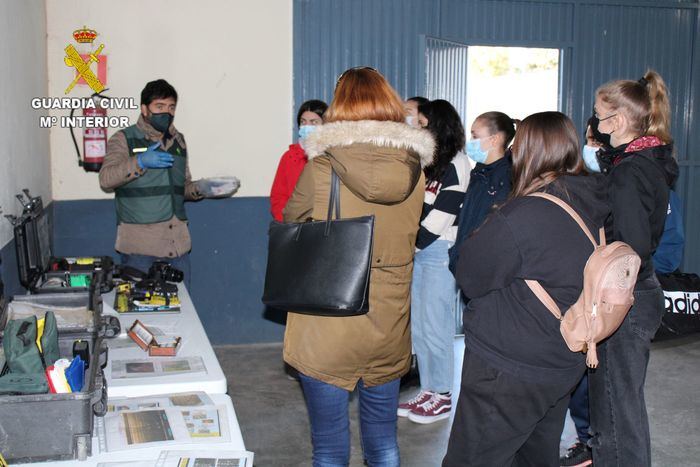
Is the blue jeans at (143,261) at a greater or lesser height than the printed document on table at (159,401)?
greater

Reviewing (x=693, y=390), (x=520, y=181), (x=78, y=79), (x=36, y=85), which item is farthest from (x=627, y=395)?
(x=78, y=79)

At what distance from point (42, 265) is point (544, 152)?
2.27 m

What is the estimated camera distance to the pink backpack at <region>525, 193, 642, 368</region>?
2.09m

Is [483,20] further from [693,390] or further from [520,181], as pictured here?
[520,181]

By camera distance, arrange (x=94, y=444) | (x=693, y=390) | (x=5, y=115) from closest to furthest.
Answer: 1. (x=94, y=444)
2. (x=5, y=115)
3. (x=693, y=390)

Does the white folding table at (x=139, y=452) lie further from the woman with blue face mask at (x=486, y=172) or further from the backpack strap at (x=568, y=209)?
the woman with blue face mask at (x=486, y=172)

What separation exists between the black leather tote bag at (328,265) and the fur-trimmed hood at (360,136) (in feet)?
0.32

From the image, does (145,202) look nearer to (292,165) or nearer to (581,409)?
(292,165)

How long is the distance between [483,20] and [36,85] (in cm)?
301

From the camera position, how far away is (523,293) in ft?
7.14

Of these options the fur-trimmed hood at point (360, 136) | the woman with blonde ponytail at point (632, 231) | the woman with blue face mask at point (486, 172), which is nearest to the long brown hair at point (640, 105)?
the woman with blonde ponytail at point (632, 231)

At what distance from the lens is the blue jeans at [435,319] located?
3982mm

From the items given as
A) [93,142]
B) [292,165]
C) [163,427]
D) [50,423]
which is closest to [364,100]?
[163,427]

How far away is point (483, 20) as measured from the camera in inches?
213
